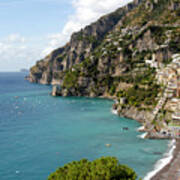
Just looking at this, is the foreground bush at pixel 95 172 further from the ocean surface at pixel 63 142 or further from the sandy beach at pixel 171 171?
the ocean surface at pixel 63 142

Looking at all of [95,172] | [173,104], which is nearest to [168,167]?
[95,172]

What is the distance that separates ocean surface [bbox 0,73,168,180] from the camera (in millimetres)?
77062

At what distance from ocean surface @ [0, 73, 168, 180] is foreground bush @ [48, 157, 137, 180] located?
2259 cm

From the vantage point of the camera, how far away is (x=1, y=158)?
272 feet

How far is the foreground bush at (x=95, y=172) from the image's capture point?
156ft

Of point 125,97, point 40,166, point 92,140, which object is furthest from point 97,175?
point 125,97

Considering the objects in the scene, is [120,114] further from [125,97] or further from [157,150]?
[157,150]

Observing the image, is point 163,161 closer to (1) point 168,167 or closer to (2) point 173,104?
(1) point 168,167

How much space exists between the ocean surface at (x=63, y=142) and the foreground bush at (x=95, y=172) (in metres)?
22.6

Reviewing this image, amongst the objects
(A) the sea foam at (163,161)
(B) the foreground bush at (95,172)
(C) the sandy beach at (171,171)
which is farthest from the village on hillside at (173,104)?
(B) the foreground bush at (95,172)

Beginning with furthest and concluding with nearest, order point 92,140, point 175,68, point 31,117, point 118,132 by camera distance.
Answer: point 31,117 < point 175,68 < point 118,132 < point 92,140

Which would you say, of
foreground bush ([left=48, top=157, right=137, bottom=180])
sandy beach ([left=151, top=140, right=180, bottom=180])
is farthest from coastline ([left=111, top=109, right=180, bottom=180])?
foreground bush ([left=48, top=157, right=137, bottom=180])

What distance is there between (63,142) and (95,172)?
50.5 metres

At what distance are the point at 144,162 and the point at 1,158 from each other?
4489 cm
